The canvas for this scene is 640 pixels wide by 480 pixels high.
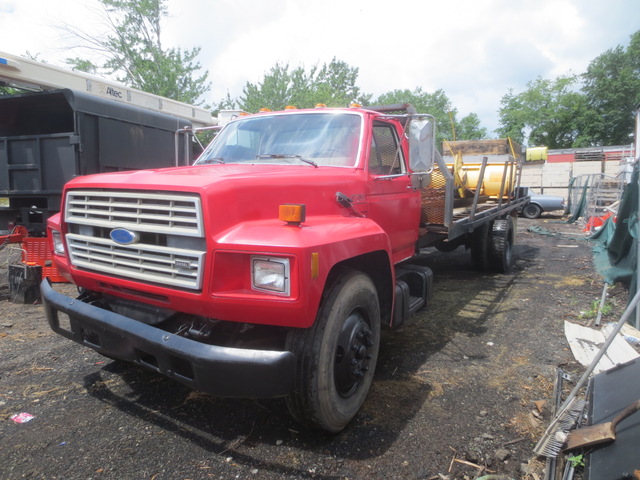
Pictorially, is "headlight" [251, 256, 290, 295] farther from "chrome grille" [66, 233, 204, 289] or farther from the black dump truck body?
the black dump truck body

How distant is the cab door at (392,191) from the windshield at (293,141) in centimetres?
22

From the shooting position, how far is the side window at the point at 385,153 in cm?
369

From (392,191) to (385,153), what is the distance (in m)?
0.37

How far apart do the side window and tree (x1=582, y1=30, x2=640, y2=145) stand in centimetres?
5103

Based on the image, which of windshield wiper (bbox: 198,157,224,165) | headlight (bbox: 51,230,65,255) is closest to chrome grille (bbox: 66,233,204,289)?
headlight (bbox: 51,230,65,255)

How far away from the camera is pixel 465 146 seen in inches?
327

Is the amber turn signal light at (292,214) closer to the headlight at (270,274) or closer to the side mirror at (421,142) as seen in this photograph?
the headlight at (270,274)

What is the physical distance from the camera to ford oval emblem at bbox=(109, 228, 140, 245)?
2.48m

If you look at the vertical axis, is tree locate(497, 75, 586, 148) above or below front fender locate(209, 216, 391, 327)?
above

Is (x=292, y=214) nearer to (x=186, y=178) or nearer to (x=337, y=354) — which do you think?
(x=186, y=178)

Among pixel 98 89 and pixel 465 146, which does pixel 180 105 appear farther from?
pixel 465 146

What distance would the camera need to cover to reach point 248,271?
89.4 inches

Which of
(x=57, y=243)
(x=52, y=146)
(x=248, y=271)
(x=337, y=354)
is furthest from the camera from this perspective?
(x=52, y=146)

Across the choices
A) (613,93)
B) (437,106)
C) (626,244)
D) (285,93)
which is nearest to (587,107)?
(613,93)
